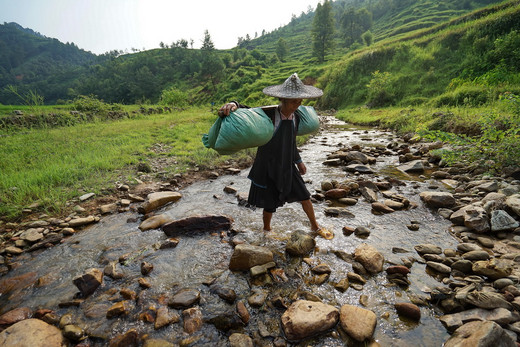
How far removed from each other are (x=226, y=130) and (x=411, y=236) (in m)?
3.09

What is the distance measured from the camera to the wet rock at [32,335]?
76.5 inches

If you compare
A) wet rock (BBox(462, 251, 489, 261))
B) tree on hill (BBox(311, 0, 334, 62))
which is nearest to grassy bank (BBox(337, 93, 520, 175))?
wet rock (BBox(462, 251, 489, 261))

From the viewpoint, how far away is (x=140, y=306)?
2416mm

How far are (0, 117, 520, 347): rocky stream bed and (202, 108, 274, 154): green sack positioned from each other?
134 cm

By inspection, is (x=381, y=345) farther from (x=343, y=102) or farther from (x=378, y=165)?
(x=343, y=102)

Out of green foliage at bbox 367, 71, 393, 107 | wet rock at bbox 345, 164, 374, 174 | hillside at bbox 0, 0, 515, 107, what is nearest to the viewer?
wet rock at bbox 345, 164, 374, 174

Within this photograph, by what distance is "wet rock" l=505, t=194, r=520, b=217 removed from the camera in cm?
331

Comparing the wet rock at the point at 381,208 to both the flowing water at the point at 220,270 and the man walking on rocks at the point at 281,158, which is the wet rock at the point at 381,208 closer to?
the flowing water at the point at 220,270

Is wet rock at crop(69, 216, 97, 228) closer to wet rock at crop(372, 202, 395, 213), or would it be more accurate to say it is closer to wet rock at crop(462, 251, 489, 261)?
wet rock at crop(372, 202, 395, 213)

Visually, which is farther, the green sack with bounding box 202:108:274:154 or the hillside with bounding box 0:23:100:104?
the hillside with bounding box 0:23:100:104

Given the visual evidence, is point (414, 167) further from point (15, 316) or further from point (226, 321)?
point (15, 316)

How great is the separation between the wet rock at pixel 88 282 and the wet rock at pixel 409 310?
10.4 feet

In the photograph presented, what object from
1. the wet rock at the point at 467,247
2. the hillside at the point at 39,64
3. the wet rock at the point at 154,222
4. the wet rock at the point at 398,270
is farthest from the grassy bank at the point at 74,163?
the hillside at the point at 39,64

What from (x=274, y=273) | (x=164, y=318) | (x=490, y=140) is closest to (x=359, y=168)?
(x=490, y=140)
